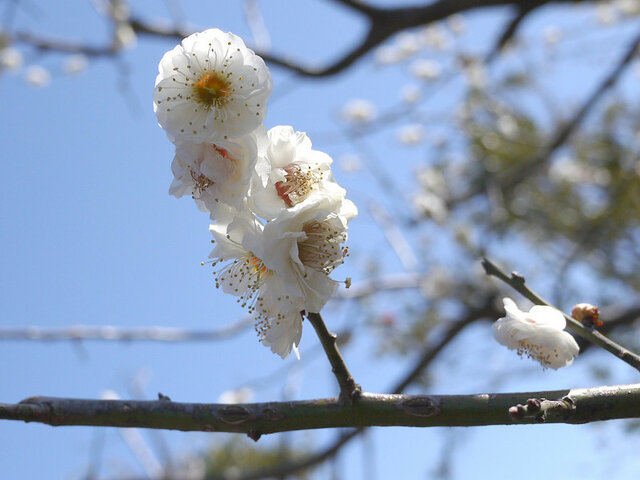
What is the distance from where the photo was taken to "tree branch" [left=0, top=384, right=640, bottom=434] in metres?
0.57

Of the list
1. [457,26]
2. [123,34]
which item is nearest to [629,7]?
[457,26]

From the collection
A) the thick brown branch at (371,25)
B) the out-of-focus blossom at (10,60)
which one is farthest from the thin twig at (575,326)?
the out-of-focus blossom at (10,60)

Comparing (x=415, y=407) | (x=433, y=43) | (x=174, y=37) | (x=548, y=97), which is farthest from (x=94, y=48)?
(x=433, y=43)

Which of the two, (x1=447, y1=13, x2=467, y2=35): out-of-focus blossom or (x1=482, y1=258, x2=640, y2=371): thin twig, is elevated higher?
(x1=482, y1=258, x2=640, y2=371): thin twig

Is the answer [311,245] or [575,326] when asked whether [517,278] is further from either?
[311,245]

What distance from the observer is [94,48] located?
8.43 feet

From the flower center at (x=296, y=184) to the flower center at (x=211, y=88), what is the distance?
11 cm

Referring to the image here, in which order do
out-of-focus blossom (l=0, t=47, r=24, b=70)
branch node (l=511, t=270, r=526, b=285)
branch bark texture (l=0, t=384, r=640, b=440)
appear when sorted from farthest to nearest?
out-of-focus blossom (l=0, t=47, r=24, b=70)
branch node (l=511, t=270, r=526, b=285)
branch bark texture (l=0, t=384, r=640, b=440)

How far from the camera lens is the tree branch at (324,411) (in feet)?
1.88

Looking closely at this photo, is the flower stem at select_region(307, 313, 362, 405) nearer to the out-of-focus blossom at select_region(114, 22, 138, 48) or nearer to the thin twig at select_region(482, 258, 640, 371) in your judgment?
the thin twig at select_region(482, 258, 640, 371)

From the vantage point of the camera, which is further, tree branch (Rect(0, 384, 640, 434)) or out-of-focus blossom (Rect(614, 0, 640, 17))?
out-of-focus blossom (Rect(614, 0, 640, 17))

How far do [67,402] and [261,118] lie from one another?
1.14ft

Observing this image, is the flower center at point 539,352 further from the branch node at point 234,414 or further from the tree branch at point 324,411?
the branch node at point 234,414

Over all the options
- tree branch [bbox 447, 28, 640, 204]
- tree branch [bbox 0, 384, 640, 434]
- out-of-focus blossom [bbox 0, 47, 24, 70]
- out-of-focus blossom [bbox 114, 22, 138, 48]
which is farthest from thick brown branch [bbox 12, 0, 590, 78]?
tree branch [bbox 0, 384, 640, 434]
